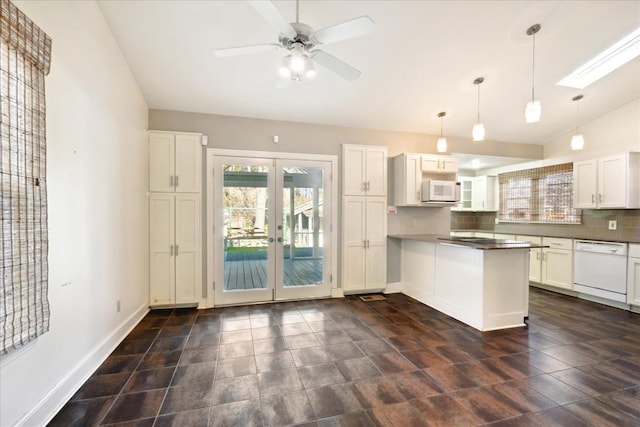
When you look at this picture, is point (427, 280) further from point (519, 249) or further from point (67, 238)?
point (67, 238)

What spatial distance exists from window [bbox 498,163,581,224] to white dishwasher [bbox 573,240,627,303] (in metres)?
0.86

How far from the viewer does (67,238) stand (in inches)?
78.0

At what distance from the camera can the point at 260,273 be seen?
160 inches

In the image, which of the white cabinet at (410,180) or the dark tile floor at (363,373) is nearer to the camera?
the dark tile floor at (363,373)

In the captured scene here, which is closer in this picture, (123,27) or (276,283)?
(123,27)

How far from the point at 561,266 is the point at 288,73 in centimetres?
517

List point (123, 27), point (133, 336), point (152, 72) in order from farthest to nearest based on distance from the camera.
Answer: point (152, 72)
point (133, 336)
point (123, 27)

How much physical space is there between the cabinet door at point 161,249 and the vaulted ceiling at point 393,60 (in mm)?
1357

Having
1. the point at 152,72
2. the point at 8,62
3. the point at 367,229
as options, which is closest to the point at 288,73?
the point at 8,62

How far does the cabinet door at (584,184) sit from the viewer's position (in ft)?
14.1

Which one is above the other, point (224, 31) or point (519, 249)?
point (224, 31)

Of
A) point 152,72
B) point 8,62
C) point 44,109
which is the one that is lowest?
point 44,109

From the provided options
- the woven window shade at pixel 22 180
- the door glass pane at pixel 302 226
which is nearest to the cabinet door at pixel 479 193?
the door glass pane at pixel 302 226

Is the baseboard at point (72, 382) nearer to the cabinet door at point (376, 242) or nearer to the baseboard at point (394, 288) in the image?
the cabinet door at point (376, 242)
